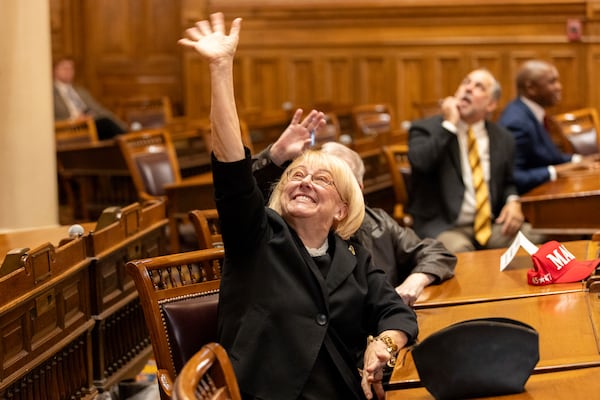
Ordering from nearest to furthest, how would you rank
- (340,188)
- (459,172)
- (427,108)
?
(340,188) < (459,172) < (427,108)

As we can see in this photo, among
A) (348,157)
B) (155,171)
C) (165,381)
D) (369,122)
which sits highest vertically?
(369,122)

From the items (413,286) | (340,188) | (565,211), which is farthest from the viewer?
(565,211)

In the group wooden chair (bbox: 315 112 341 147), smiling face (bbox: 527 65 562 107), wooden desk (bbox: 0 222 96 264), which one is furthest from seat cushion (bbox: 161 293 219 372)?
smiling face (bbox: 527 65 562 107)

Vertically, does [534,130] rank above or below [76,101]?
below

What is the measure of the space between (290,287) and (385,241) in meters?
0.95

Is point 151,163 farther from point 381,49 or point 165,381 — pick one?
point 381,49

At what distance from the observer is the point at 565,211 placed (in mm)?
5262

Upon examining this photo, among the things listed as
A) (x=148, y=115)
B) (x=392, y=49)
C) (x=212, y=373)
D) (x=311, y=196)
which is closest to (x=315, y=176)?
(x=311, y=196)

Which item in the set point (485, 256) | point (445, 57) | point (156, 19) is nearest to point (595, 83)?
point (445, 57)

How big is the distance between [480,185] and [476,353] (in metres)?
3.36

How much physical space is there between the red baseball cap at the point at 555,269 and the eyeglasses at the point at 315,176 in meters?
0.83

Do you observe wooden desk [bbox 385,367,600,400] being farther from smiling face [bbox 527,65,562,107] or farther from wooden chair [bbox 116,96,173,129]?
wooden chair [bbox 116,96,173,129]

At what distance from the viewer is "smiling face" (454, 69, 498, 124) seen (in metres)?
5.69

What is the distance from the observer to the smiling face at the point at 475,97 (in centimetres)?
569
